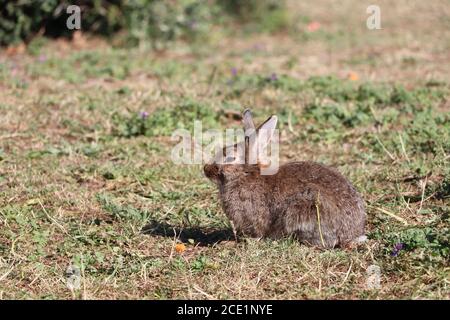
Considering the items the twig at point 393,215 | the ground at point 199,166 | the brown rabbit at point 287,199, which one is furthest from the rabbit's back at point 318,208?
the twig at point 393,215

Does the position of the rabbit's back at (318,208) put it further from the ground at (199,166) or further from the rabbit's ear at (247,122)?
the rabbit's ear at (247,122)

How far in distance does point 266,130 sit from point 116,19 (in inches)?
262

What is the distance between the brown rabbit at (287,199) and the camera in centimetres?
596

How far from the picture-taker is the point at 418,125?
332 inches

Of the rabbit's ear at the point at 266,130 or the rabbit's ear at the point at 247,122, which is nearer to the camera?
the rabbit's ear at the point at 266,130

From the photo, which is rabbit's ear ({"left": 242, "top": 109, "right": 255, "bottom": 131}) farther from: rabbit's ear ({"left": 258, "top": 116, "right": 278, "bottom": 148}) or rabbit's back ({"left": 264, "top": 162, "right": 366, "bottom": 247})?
rabbit's back ({"left": 264, "top": 162, "right": 366, "bottom": 247})

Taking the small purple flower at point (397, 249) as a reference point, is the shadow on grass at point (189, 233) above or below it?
below

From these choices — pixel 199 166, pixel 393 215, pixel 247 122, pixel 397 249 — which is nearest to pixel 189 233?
pixel 247 122

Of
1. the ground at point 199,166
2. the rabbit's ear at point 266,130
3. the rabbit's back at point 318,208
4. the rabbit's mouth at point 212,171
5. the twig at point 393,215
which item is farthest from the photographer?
the rabbit's mouth at point 212,171

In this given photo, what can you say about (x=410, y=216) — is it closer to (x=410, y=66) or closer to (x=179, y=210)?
(x=179, y=210)

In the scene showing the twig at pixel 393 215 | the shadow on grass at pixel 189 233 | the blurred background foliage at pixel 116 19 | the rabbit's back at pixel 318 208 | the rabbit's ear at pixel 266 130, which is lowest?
the shadow on grass at pixel 189 233

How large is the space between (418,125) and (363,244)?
2875mm

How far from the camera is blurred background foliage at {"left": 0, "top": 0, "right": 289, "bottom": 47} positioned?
39.0 feet

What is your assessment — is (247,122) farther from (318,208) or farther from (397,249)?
(397,249)
